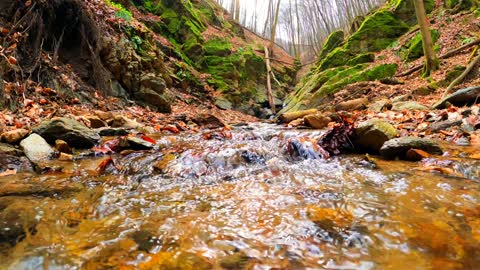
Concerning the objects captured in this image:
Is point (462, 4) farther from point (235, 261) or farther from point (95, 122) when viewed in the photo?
point (235, 261)

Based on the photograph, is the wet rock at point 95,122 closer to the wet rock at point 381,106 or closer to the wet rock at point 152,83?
the wet rock at point 152,83

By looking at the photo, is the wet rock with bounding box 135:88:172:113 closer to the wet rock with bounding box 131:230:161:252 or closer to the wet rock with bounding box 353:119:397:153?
the wet rock with bounding box 353:119:397:153

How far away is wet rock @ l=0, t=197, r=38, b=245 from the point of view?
61.8 inches

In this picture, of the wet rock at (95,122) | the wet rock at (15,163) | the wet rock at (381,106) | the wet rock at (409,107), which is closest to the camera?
the wet rock at (15,163)

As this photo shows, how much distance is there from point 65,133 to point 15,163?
968mm

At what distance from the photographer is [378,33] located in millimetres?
14289

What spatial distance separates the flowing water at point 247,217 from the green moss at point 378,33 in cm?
1280

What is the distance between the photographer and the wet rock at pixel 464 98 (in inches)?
202

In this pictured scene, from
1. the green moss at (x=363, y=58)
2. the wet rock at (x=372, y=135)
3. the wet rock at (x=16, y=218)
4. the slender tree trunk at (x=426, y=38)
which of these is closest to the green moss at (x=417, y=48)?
the green moss at (x=363, y=58)

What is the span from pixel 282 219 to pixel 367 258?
582 millimetres

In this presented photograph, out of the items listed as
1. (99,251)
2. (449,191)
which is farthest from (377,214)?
(99,251)

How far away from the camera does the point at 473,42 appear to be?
8.02 meters

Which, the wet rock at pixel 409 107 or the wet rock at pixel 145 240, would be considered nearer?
the wet rock at pixel 145 240

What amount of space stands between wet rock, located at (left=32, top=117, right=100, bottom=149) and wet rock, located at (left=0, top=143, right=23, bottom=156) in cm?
53
